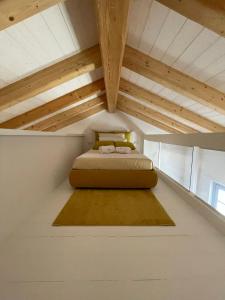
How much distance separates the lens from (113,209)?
176cm

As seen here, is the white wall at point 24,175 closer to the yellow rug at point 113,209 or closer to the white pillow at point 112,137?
the yellow rug at point 113,209

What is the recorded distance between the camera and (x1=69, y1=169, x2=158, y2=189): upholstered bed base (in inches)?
88.7

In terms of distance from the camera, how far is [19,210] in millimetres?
1482

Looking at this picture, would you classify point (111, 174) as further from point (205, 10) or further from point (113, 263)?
point (205, 10)

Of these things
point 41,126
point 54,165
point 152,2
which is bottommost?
point 54,165

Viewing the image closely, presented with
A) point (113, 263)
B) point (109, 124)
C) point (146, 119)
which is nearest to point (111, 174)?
point (113, 263)

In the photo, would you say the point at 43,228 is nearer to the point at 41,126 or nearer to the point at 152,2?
the point at 152,2

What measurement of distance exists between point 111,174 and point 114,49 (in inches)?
52.7

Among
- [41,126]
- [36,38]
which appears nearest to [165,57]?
[36,38]

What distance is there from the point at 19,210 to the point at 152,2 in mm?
2035

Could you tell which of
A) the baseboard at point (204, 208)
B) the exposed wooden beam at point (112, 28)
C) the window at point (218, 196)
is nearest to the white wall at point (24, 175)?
the exposed wooden beam at point (112, 28)

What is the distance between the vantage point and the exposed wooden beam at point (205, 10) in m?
1.34

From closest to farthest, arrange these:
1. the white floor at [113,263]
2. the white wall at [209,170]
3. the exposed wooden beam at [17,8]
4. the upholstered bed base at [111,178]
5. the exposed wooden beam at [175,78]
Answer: the white floor at [113,263], the exposed wooden beam at [17,8], the upholstered bed base at [111,178], the exposed wooden beam at [175,78], the white wall at [209,170]

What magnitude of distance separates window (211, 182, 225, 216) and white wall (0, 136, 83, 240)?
4.11 metres
